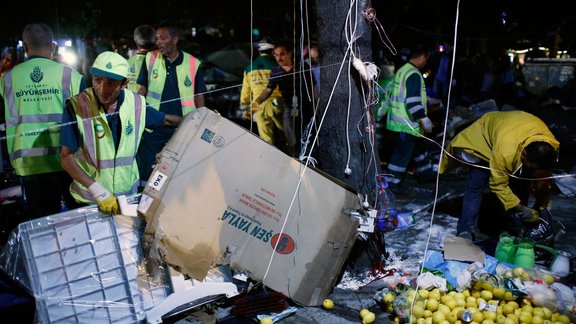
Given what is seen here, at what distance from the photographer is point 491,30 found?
12.9m

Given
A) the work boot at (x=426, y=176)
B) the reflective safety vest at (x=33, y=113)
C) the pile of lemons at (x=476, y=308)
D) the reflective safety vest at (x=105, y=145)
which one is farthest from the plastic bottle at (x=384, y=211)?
the work boot at (x=426, y=176)

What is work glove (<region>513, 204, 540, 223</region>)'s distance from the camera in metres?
4.58

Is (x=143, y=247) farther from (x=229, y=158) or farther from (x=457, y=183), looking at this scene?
(x=457, y=183)

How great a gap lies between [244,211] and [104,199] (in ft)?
3.08

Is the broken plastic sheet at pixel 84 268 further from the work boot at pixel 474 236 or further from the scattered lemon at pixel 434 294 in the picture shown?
the work boot at pixel 474 236

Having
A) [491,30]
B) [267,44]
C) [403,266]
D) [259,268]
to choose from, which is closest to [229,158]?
[259,268]

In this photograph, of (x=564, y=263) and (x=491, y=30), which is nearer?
(x=564, y=263)

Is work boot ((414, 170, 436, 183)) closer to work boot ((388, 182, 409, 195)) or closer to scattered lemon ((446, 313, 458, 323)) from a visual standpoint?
work boot ((388, 182, 409, 195))

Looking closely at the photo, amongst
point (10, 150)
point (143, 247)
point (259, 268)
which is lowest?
point (259, 268)

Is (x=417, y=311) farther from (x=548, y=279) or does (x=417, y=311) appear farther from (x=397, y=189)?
(x=397, y=189)

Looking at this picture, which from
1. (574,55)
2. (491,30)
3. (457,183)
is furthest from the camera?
(491,30)

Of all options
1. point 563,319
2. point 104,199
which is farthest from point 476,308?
point 104,199

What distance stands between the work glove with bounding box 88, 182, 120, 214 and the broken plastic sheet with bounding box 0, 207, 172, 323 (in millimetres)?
68

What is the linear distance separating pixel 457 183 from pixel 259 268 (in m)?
4.28
